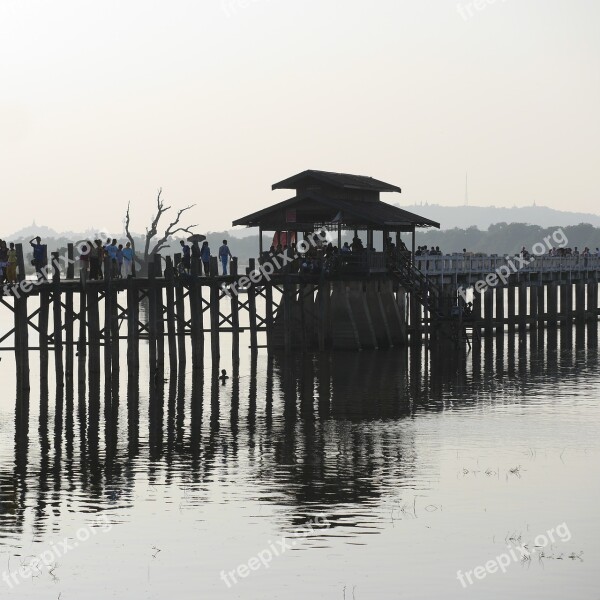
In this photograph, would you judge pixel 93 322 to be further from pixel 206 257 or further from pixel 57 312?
pixel 206 257

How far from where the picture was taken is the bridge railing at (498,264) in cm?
6069

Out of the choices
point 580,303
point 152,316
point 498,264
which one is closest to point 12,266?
point 152,316

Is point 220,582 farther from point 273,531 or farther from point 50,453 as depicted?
point 50,453

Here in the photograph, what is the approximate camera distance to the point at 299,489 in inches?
1040

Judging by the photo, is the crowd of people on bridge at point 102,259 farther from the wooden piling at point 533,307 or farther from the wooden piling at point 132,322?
the wooden piling at point 533,307

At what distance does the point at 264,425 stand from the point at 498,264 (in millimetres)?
35304

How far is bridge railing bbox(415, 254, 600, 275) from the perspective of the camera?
6069cm

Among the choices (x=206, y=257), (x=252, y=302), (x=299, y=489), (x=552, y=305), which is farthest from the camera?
(x=552, y=305)

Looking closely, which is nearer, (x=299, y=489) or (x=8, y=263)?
(x=299, y=489)

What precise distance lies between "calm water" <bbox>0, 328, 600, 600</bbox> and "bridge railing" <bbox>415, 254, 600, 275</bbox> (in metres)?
16.5

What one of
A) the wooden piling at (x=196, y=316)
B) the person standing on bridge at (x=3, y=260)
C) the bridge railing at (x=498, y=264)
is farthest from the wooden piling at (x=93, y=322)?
the bridge railing at (x=498, y=264)

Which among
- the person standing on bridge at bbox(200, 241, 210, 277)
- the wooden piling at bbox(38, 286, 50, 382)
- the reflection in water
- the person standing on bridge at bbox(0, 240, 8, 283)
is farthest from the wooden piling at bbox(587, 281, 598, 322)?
the person standing on bridge at bbox(0, 240, 8, 283)

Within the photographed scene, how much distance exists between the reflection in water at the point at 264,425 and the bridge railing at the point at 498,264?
5.23m

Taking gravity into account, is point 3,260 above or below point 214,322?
above
